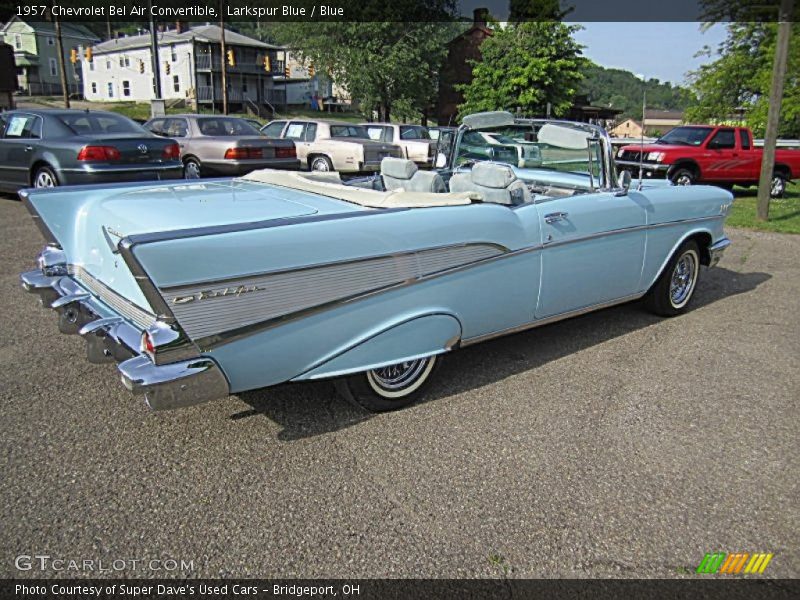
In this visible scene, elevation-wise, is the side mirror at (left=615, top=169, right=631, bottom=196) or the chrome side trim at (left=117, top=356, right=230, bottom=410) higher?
the side mirror at (left=615, top=169, right=631, bottom=196)

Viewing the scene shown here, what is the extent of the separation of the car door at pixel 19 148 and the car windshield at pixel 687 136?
40.4 feet

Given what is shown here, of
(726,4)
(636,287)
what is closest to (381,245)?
(636,287)

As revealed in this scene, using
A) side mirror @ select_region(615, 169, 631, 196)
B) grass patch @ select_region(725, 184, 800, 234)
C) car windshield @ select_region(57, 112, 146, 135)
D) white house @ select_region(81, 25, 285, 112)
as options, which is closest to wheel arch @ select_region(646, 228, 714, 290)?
side mirror @ select_region(615, 169, 631, 196)

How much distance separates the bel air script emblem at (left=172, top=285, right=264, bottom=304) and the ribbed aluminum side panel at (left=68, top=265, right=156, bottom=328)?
40cm

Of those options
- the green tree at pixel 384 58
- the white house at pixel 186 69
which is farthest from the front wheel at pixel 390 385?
the white house at pixel 186 69

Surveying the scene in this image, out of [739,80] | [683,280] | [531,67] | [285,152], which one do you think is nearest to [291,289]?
[683,280]

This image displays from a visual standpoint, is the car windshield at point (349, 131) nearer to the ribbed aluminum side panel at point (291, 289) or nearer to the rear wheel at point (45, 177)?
the rear wheel at point (45, 177)

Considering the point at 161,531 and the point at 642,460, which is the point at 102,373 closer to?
the point at 161,531

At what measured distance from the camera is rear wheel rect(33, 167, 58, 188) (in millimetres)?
8922

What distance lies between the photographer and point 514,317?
3.92m

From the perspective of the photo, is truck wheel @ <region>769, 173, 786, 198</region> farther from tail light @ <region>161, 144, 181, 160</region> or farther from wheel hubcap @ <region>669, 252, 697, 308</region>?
tail light @ <region>161, 144, 181, 160</region>

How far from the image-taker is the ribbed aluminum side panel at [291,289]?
268cm

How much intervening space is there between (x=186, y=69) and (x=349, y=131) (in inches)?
1397

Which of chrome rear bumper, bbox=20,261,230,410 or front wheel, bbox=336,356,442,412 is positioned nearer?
chrome rear bumper, bbox=20,261,230,410
